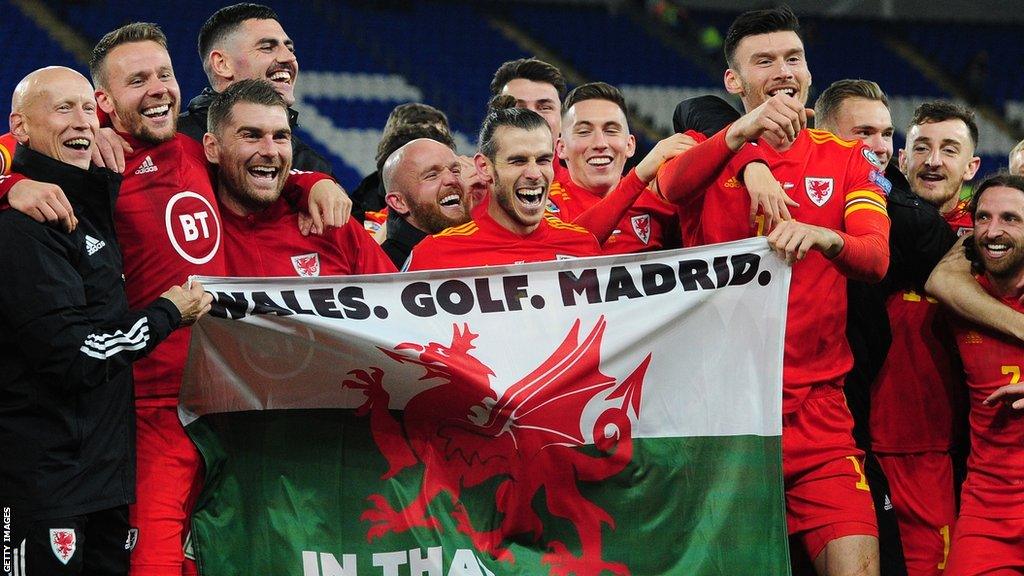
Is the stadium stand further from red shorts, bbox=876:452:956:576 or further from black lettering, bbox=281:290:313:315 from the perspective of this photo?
black lettering, bbox=281:290:313:315

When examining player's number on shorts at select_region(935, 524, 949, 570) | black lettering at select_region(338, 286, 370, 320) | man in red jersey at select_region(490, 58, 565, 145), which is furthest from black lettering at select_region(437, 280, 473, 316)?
man in red jersey at select_region(490, 58, 565, 145)

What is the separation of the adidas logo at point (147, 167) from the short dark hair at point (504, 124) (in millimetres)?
1186

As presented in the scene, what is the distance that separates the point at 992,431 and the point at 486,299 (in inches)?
72.7

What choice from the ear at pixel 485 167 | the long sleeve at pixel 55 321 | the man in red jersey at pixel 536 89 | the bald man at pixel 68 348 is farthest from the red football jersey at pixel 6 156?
the man in red jersey at pixel 536 89

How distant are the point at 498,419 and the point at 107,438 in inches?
A: 46.3

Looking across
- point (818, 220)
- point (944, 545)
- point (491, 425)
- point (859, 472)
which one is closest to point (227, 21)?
point (491, 425)

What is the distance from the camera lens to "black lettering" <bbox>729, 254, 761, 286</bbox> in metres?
3.97

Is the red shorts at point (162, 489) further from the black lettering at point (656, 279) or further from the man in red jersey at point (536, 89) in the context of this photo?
the man in red jersey at point (536, 89)

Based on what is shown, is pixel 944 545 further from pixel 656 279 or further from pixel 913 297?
pixel 656 279

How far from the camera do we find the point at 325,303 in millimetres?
3863

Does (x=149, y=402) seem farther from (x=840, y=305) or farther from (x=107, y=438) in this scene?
(x=840, y=305)

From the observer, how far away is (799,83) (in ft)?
14.1

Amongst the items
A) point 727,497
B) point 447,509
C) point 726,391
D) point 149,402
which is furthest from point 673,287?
point 149,402

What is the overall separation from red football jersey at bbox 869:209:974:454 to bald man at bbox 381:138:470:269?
6.06ft
